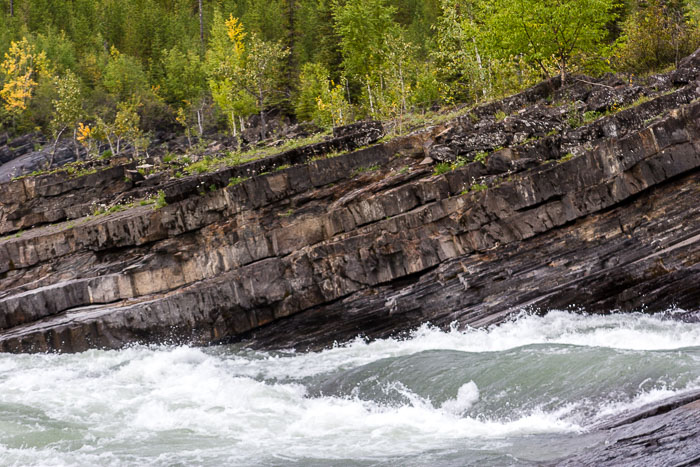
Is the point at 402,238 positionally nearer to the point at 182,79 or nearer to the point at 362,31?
the point at 362,31

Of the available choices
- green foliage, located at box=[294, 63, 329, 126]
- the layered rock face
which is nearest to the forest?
green foliage, located at box=[294, 63, 329, 126]

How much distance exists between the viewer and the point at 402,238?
20344 mm

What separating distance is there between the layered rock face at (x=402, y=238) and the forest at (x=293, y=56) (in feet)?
23.7

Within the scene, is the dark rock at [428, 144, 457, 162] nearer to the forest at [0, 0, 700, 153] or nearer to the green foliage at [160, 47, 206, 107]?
the forest at [0, 0, 700, 153]

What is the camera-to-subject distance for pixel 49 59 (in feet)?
224

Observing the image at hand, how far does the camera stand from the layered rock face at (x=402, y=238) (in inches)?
717

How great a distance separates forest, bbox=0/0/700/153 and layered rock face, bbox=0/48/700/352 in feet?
23.7

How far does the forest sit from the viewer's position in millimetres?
29406

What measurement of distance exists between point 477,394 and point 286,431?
4.14 meters

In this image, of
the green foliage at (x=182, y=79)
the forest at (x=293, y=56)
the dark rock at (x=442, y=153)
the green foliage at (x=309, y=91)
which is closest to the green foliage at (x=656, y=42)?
the forest at (x=293, y=56)

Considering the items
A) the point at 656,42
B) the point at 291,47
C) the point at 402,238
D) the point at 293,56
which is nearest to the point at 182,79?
the point at 291,47

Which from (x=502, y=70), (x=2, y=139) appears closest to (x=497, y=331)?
(x=502, y=70)

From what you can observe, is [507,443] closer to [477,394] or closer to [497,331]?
[477,394]

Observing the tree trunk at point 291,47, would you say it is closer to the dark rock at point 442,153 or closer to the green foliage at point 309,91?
the green foliage at point 309,91
